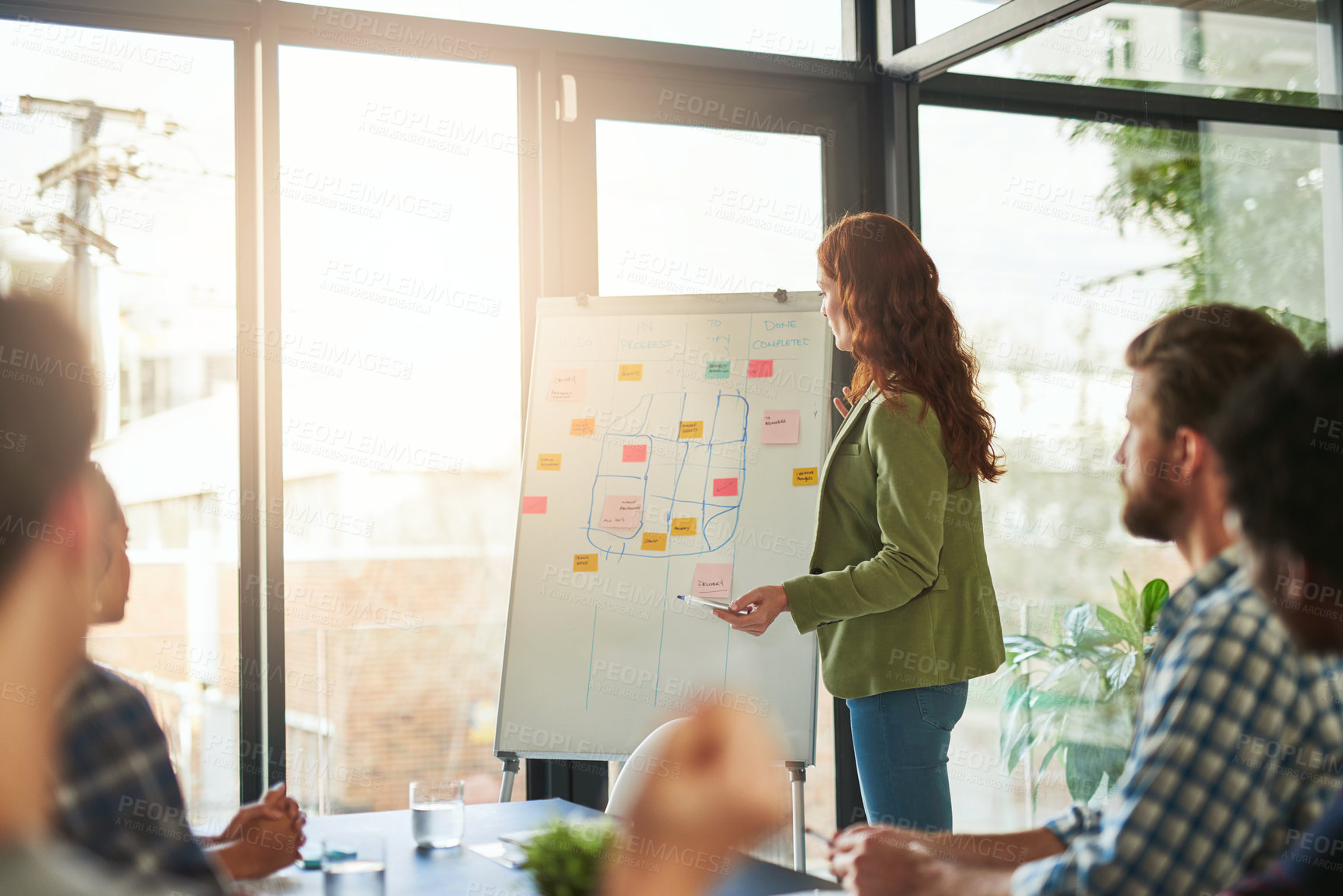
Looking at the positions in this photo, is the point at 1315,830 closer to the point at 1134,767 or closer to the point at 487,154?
the point at 1134,767

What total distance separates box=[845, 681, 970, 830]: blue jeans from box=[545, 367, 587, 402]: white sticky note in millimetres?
1210

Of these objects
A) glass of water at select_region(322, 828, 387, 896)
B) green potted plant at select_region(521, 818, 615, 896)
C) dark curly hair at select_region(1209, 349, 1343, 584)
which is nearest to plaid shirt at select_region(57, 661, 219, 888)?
green potted plant at select_region(521, 818, 615, 896)

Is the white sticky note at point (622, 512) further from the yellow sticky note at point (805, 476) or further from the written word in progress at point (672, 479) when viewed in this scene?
the yellow sticky note at point (805, 476)

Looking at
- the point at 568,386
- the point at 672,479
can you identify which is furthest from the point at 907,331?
the point at 568,386

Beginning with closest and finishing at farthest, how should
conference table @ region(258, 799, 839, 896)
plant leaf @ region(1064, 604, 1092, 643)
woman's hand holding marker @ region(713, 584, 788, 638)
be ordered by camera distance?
conference table @ region(258, 799, 839, 896) < woman's hand holding marker @ region(713, 584, 788, 638) < plant leaf @ region(1064, 604, 1092, 643)

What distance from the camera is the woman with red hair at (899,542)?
2.05 meters

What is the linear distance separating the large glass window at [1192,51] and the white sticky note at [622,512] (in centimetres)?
174

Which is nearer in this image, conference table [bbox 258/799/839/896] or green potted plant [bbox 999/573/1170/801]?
conference table [bbox 258/799/839/896]

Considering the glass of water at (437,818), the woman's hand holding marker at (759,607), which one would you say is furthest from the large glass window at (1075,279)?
the glass of water at (437,818)

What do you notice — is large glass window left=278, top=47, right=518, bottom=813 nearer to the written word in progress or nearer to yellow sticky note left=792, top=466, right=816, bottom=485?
the written word in progress

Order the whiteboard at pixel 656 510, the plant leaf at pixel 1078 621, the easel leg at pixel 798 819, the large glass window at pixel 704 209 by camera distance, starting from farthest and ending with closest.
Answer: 1. the large glass window at pixel 704 209
2. the plant leaf at pixel 1078 621
3. the whiteboard at pixel 656 510
4. the easel leg at pixel 798 819

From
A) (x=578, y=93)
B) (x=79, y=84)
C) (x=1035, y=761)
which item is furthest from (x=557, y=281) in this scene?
(x=1035, y=761)

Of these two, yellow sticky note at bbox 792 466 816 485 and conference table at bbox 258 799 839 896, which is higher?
yellow sticky note at bbox 792 466 816 485

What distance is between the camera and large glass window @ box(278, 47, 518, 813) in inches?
117
